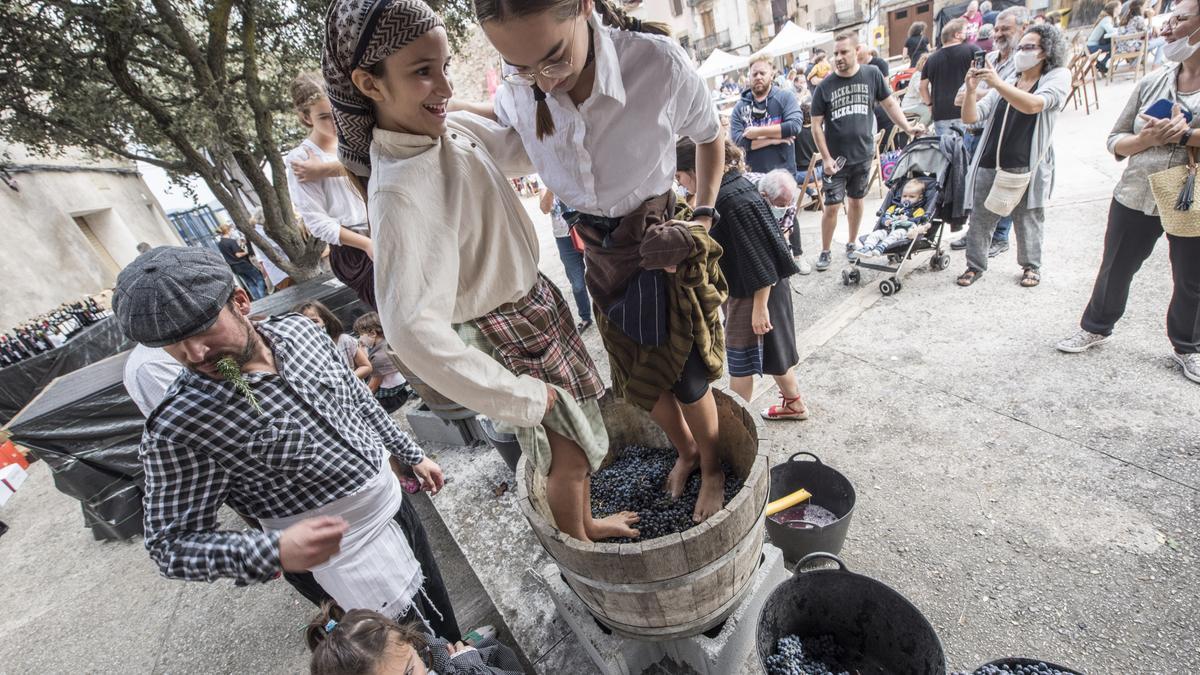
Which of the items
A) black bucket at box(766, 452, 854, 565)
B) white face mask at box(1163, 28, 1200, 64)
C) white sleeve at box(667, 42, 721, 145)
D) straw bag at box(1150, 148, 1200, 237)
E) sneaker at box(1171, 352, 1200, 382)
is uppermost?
white sleeve at box(667, 42, 721, 145)

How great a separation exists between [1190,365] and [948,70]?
440 centimetres

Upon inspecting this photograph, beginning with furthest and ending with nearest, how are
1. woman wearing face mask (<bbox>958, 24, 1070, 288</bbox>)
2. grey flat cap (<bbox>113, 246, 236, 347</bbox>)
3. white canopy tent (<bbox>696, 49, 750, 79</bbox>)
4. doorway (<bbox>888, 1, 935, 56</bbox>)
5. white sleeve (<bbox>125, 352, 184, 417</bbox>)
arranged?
doorway (<bbox>888, 1, 935, 56</bbox>), white canopy tent (<bbox>696, 49, 750, 79</bbox>), woman wearing face mask (<bbox>958, 24, 1070, 288</bbox>), white sleeve (<bbox>125, 352, 184, 417</bbox>), grey flat cap (<bbox>113, 246, 236, 347</bbox>)

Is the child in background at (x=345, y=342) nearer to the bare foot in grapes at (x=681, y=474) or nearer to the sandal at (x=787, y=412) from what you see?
the bare foot in grapes at (x=681, y=474)

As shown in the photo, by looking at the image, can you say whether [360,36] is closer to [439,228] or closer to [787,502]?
[439,228]

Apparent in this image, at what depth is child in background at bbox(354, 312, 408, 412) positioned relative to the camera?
13.7ft

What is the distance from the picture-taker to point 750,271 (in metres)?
2.53

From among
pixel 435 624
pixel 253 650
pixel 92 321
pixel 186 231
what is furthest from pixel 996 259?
pixel 186 231

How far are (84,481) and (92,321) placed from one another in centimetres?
482

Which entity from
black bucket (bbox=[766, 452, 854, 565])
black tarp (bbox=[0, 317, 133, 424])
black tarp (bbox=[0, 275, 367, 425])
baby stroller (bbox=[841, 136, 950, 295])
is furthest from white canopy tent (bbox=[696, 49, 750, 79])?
black bucket (bbox=[766, 452, 854, 565])

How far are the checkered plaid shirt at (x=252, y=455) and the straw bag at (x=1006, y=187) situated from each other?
5.05m

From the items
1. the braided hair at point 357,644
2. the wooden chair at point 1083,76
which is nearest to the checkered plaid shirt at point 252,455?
the braided hair at point 357,644

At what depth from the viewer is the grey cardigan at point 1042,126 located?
3596 mm

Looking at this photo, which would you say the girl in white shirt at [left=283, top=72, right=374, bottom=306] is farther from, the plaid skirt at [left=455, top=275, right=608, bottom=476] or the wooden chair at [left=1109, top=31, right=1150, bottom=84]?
the wooden chair at [left=1109, top=31, right=1150, bottom=84]

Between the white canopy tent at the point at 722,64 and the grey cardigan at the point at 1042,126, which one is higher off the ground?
the white canopy tent at the point at 722,64
